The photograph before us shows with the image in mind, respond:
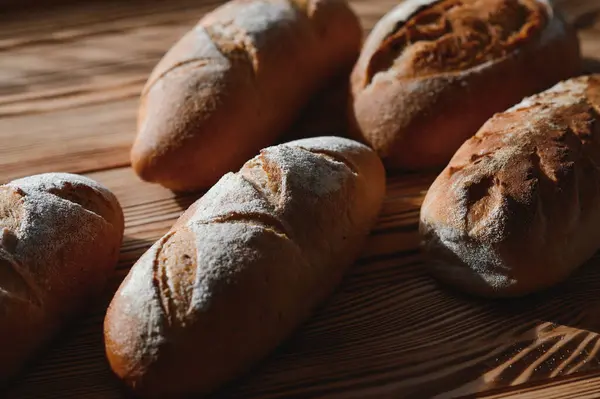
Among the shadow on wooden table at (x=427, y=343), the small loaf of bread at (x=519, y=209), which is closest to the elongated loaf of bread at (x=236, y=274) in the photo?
the shadow on wooden table at (x=427, y=343)

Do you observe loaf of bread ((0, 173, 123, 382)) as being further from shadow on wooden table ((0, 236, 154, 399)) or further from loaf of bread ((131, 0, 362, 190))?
loaf of bread ((131, 0, 362, 190))

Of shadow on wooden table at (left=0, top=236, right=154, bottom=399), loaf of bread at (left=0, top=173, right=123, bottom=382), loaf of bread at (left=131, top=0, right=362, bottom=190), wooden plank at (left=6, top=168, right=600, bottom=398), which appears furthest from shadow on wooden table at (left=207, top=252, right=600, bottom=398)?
loaf of bread at (left=131, top=0, right=362, bottom=190)

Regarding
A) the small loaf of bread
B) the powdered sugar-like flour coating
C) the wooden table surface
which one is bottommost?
the wooden table surface

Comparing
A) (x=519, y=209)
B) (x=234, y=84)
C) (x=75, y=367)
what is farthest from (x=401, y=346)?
(x=234, y=84)

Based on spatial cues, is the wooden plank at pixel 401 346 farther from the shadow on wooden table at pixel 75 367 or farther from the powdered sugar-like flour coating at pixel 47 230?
the powdered sugar-like flour coating at pixel 47 230

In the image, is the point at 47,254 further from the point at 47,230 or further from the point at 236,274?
the point at 236,274

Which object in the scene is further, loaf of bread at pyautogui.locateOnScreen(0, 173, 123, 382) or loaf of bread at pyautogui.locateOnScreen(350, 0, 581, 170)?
loaf of bread at pyautogui.locateOnScreen(350, 0, 581, 170)

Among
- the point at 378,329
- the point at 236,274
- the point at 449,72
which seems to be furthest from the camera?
the point at 449,72
